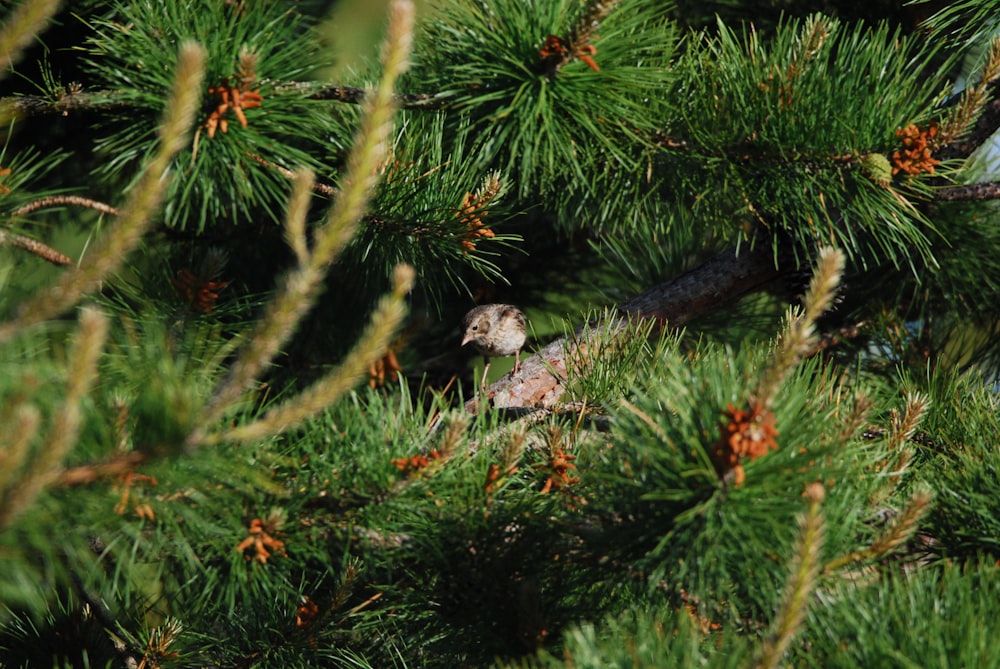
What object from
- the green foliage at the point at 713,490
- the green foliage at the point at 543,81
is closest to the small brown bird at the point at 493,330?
the green foliage at the point at 543,81

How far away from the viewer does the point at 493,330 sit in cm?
183

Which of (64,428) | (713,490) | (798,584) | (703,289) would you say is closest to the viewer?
(64,428)

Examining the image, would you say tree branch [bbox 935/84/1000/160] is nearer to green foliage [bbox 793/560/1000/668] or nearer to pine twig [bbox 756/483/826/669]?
green foliage [bbox 793/560/1000/668]

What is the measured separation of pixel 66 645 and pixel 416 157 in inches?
31.4

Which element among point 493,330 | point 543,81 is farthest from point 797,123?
point 493,330

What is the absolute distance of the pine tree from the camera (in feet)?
2.31

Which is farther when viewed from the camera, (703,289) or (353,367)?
(703,289)

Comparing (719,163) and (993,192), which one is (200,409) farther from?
(993,192)

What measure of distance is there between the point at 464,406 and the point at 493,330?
72 cm

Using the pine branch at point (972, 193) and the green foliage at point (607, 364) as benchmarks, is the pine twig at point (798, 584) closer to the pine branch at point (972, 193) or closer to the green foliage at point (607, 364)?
the green foliage at point (607, 364)

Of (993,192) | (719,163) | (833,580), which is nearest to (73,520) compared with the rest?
(833,580)

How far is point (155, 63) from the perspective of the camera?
107cm

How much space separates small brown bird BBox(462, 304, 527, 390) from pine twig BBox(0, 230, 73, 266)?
0.79 meters

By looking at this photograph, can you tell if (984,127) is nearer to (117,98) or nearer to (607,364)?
(607,364)
